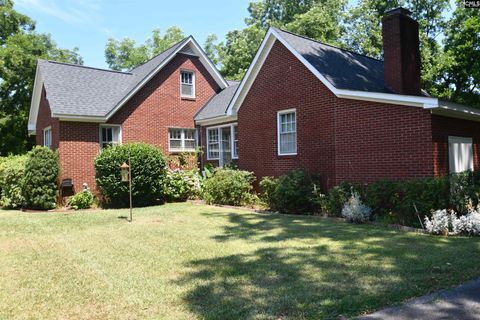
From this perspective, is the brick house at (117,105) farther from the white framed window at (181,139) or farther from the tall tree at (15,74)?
the tall tree at (15,74)

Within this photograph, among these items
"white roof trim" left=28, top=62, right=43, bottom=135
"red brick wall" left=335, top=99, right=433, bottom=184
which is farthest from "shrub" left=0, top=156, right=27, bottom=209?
"red brick wall" left=335, top=99, right=433, bottom=184

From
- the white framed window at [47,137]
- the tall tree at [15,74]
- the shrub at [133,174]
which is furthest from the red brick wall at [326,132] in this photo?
the tall tree at [15,74]

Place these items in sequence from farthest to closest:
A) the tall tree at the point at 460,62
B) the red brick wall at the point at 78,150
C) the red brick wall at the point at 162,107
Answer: the tall tree at the point at 460,62
the red brick wall at the point at 162,107
the red brick wall at the point at 78,150

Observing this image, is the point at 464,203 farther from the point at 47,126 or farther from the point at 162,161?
the point at 47,126

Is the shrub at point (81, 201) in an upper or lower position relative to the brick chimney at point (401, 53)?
lower

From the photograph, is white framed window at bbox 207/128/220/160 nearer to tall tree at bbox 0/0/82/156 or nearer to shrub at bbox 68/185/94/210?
shrub at bbox 68/185/94/210

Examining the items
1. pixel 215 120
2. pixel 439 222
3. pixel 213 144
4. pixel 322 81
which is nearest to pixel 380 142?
pixel 322 81

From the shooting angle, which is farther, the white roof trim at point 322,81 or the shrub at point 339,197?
the shrub at point 339,197

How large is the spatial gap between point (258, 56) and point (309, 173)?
509cm

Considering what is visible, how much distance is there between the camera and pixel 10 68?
86.1 feet

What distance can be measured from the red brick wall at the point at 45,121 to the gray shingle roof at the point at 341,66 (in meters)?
9.66

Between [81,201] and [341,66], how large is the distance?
1061 cm

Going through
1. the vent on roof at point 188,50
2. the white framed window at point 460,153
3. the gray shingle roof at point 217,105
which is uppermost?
the vent on roof at point 188,50

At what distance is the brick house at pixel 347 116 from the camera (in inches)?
410
